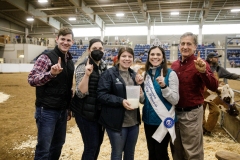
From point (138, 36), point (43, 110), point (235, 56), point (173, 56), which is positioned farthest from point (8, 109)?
point (138, 36)

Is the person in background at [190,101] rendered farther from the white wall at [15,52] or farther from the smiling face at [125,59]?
the white wall at [15,52]

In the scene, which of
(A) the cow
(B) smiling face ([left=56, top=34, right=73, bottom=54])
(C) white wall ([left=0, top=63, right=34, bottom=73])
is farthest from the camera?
(C) white wall ([left=0, top=63, right=34, bottom=73])

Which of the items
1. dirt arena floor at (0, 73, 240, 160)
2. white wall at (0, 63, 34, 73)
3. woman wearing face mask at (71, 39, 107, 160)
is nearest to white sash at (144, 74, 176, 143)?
woman wearing face mask at (71, 39, 107, 160)

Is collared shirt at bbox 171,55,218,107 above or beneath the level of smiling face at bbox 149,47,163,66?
beneath

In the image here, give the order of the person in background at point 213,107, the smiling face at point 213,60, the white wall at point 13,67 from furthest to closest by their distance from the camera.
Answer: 1. the white wall at point 13,67
2. the smiling face at point 213,60
3. the person in background at point 213,107

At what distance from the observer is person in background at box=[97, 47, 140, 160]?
210cm

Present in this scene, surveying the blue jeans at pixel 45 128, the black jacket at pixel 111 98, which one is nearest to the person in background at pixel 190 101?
the black jacket at pixel 111 98

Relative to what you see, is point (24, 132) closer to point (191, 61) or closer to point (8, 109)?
point (8, 109)

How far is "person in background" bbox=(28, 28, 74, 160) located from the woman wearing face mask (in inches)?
7.7

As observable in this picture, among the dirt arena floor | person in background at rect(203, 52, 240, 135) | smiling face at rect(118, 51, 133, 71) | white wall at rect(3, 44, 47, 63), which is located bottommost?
the dirt arena floor

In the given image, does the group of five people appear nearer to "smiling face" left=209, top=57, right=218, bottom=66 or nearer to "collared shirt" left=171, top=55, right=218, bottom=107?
"collared shirt" left=171, top=55, right=218, bottom=107

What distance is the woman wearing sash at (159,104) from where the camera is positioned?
2.18m

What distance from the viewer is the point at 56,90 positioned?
2240mm

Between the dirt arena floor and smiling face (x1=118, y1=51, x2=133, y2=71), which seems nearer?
smiling face (x1=118, y1=51, x2=133, y2=71)
